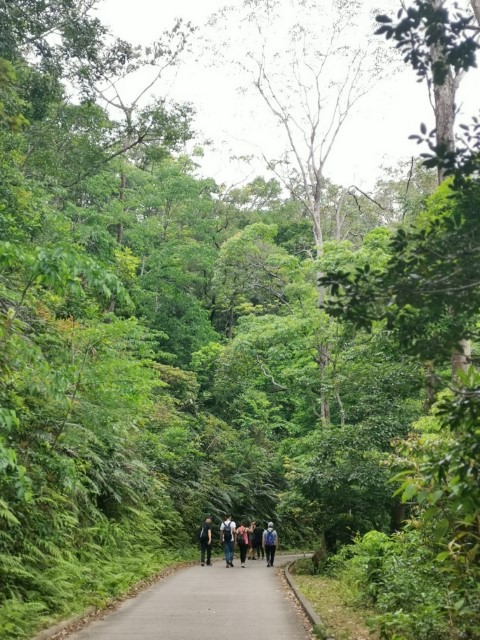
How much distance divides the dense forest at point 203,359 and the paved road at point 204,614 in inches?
32.1

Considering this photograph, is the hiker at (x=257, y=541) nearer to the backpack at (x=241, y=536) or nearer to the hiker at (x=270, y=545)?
the hiker at (x=270, y=545)

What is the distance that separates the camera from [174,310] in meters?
37.7

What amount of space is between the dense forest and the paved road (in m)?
0.81

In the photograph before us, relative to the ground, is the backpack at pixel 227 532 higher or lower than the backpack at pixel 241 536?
higher

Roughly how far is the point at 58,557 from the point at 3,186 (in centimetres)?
708

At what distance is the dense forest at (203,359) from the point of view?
435 centimetres

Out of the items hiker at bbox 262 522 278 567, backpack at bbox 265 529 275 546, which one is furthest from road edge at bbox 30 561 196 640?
backpack at bbox 265 529 275 546

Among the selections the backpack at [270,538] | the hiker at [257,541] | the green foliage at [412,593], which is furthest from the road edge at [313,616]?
the hiker at [257,541]

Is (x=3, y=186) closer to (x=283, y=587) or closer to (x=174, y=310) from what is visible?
(x=283, y=587)

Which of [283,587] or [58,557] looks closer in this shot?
[58,557]

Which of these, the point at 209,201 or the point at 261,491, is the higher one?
the point at 209,201

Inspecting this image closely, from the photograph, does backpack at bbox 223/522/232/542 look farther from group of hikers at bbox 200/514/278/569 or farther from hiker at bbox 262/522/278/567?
hiker at bbox 262/522/278/567

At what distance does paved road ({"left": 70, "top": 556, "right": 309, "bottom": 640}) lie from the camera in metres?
8.80

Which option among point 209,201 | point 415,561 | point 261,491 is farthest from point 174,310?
point 415,561
